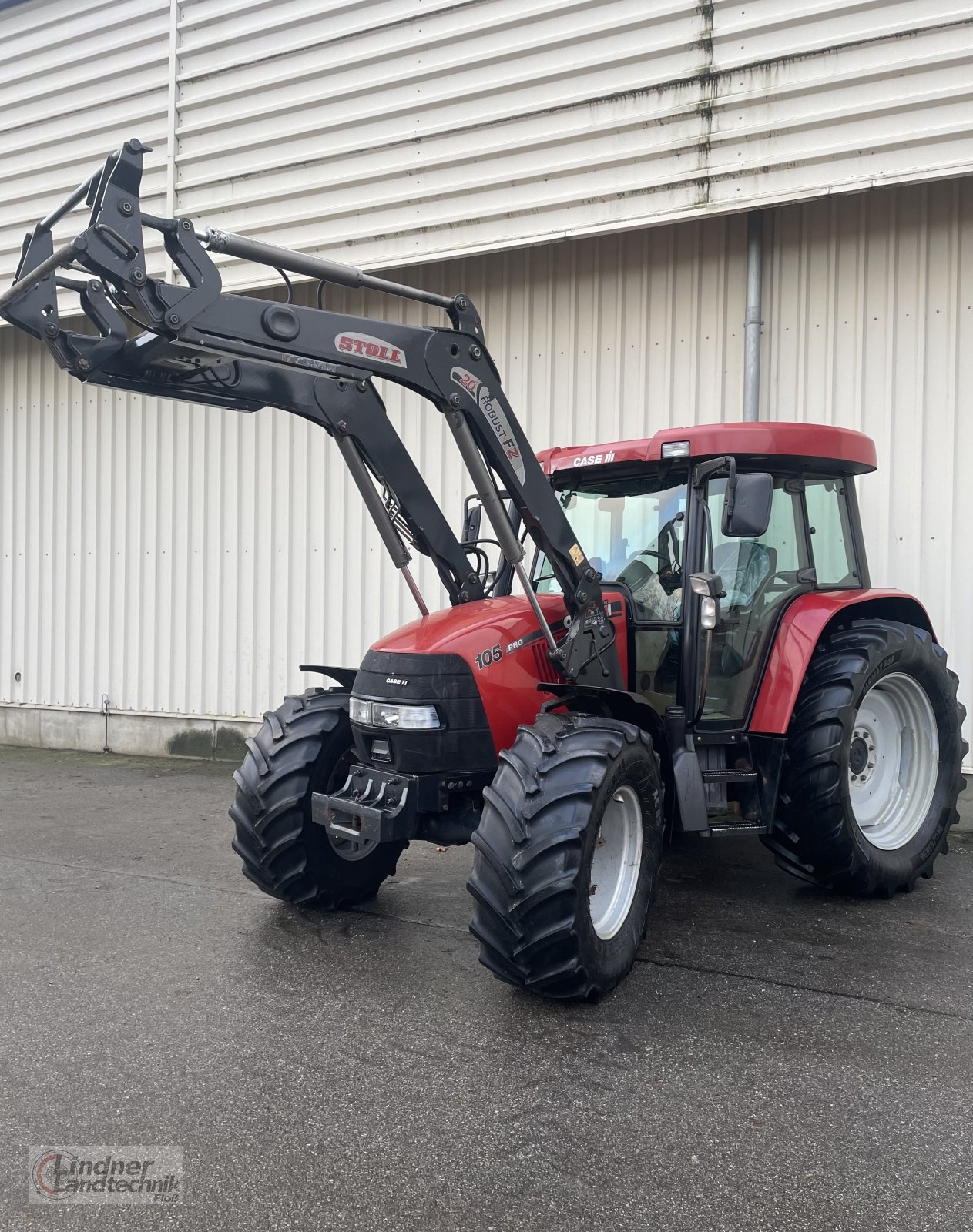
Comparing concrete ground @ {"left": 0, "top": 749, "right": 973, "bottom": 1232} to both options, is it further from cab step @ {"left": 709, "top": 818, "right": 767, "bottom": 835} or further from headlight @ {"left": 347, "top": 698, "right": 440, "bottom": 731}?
headlight @ {"left": 347, "top": 698, "right": 440, "bottom": 731}

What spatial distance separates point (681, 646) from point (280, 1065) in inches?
95.0

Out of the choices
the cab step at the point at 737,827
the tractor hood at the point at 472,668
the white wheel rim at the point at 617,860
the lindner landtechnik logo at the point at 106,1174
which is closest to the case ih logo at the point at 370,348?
the tractor hood at the point at 472,668

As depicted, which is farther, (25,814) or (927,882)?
(25,814)

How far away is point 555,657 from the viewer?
446cm

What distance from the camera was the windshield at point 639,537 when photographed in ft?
16.0

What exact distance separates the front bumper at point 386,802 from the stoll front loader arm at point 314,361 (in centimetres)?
69

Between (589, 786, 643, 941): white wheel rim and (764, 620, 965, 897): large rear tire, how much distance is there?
1040 mm

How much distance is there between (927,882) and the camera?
559 cm

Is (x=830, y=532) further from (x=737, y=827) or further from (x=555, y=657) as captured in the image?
(x=555, y=657)

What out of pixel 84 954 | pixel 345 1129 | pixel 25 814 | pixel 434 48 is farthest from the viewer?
pixel 434 48

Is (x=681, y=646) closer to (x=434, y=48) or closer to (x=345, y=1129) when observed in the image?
(x=345, y=1129)

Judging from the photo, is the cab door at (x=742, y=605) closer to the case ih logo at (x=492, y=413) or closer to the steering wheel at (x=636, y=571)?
the steering wheel at (x=636, y=571)

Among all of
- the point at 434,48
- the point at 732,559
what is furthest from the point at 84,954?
the point at 434,48

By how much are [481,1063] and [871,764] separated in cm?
292
